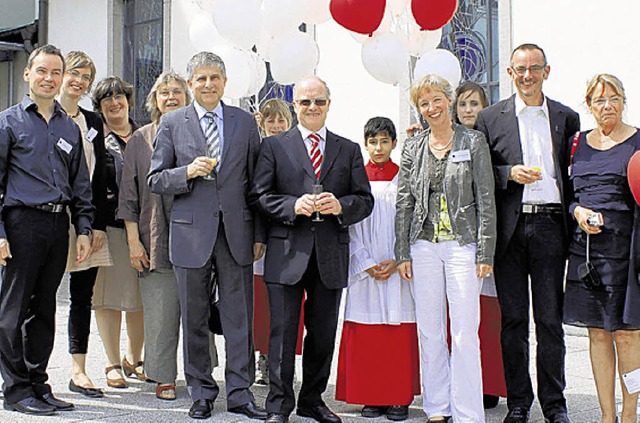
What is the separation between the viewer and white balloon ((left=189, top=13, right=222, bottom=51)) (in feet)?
24.3

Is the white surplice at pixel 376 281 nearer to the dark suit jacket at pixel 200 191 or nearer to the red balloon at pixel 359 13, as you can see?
the dark suit jacket at pixel 200 191

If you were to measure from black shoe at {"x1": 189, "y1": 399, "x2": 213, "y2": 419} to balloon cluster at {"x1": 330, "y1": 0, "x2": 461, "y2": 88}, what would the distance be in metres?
2.87

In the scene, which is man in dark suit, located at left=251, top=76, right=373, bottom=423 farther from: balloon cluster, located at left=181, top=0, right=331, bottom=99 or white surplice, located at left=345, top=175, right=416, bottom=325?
balloon cluster, located at left=181, top=0, right=331, bottom=99

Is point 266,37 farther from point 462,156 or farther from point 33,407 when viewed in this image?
point 33,407

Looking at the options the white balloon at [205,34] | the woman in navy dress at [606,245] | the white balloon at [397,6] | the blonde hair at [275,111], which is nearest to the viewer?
the woman in navy dress at [606,245]

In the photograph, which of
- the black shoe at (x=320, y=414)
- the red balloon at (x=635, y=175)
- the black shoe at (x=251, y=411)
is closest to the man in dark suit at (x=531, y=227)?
the red balloon at (x=635, y=175)

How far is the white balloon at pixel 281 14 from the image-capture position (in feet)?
21.2

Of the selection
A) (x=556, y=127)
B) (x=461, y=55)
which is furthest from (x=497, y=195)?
(x=461, y=55)

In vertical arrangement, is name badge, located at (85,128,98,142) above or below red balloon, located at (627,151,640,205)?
above

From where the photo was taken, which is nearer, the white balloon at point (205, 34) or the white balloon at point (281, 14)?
the white balloon at point (281, 14)

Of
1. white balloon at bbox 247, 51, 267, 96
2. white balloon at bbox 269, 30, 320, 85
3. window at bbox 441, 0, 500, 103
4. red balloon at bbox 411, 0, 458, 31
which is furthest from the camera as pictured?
window at bbox 441, 0, 500, 103

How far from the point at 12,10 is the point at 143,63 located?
3074mm

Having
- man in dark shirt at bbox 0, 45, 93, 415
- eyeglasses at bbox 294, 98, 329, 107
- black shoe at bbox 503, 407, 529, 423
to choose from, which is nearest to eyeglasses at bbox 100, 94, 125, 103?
man in dark shirt at bbox 0, 45, 93, 415

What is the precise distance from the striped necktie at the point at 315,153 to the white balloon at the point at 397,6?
218 cm
